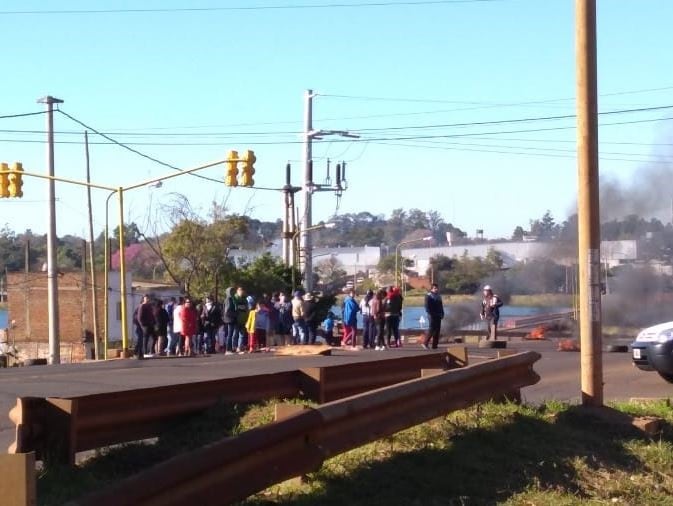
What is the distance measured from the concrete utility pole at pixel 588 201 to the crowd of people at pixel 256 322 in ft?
50.8

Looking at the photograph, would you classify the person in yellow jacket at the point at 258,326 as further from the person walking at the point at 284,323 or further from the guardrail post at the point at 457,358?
the guardrail post at the point at 457,358

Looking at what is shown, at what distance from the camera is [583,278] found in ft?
36.2

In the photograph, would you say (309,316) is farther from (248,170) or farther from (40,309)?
(40,309)

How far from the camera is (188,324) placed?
27.3 meters

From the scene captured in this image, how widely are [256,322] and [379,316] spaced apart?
10.9 feet

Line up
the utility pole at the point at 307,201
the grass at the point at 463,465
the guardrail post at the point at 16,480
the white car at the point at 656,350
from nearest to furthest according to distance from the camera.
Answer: the guardrail post at the point at 16,480
the grass at the point at 463,465
the white car at the point at 656,350
the utility pole at the point at 307,201

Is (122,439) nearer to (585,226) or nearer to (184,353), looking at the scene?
(585,226)

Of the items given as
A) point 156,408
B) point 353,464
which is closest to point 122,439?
point 156,408

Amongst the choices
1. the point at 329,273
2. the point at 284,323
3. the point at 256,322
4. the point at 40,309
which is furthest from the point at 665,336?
the point at 329,273

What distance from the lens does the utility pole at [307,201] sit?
154 feet

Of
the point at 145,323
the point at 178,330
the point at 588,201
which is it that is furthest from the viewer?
the point at 178,330

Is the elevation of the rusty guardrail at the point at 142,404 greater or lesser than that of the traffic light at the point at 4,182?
lesser

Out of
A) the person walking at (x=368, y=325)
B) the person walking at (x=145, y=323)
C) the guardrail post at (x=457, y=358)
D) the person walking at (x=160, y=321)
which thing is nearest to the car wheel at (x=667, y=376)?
the guardrail post at (x=457, y=358)

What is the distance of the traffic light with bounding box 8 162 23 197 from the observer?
31.2m
